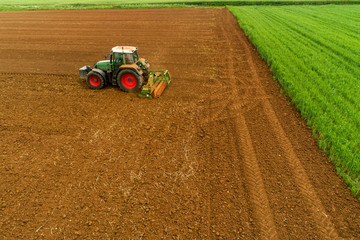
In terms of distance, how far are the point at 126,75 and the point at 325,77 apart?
9.72 m

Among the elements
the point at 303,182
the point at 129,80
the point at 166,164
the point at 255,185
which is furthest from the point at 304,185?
the point at 129,80

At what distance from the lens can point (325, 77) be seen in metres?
11.3

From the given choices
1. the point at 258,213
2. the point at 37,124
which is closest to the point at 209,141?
the point at 258,213

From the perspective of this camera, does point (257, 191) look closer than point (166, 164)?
Yes

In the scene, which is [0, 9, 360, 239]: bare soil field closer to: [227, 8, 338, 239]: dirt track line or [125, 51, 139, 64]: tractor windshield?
[227, 8, 338, 239]: dirt track line

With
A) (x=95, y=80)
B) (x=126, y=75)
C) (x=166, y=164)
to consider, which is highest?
(x=126, y=75)

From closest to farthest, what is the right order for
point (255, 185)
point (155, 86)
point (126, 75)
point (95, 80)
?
1. point (255, 185)
2. point (126, 75)
3. point (155, 86)
4. point (95, 80)

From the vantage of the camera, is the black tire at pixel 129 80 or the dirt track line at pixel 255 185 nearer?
the dirt track line at pixel 255 185

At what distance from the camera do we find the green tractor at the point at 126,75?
32.9 ft

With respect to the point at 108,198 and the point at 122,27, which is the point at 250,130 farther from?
the point at 122,27

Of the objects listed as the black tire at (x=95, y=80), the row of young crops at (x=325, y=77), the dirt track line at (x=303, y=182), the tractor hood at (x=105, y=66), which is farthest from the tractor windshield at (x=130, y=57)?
the row of young crops at (x=325, y=77)

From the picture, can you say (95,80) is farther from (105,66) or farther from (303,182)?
(303,182)

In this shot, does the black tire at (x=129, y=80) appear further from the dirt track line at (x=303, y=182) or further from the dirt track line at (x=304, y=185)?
the dirt track line at (x=304, y=185)

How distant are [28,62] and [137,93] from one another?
30.1 feet
